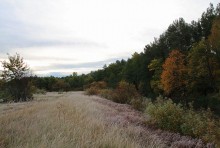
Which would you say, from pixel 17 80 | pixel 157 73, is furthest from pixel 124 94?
pixel 157 73

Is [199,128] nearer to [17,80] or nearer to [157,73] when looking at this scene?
[17,80]

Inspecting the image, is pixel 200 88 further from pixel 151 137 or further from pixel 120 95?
pixel 151 137

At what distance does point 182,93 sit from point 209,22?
13569 millimetres

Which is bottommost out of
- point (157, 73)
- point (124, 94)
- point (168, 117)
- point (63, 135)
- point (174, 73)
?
point (168, 117)

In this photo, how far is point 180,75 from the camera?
5141cm

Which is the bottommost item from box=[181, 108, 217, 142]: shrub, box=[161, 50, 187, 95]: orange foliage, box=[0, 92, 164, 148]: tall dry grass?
box=[181, 108, 217, 142]: shrub

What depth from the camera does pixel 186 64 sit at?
54.3m

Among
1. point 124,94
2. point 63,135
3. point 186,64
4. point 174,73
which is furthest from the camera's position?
point 186,64

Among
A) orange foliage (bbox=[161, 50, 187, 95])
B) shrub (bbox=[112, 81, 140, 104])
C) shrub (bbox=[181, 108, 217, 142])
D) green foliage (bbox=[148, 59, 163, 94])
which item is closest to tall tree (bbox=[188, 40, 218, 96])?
→ orange foliage (bbox=[161, 50, 187, 95])

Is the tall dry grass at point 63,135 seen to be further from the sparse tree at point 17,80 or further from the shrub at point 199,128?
the sparse tree at point 17,80

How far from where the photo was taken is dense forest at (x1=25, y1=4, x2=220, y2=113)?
46.8 metres

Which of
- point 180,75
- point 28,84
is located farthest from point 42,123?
point 180,75

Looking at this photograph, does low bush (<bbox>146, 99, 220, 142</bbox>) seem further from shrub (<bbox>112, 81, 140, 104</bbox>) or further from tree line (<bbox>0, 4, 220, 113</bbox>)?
tree line (<bbox>0, 4, 220, 113</bbox>)

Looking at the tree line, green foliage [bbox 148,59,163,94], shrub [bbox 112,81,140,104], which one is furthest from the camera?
green foliage [bbox 148,59,163,94]
